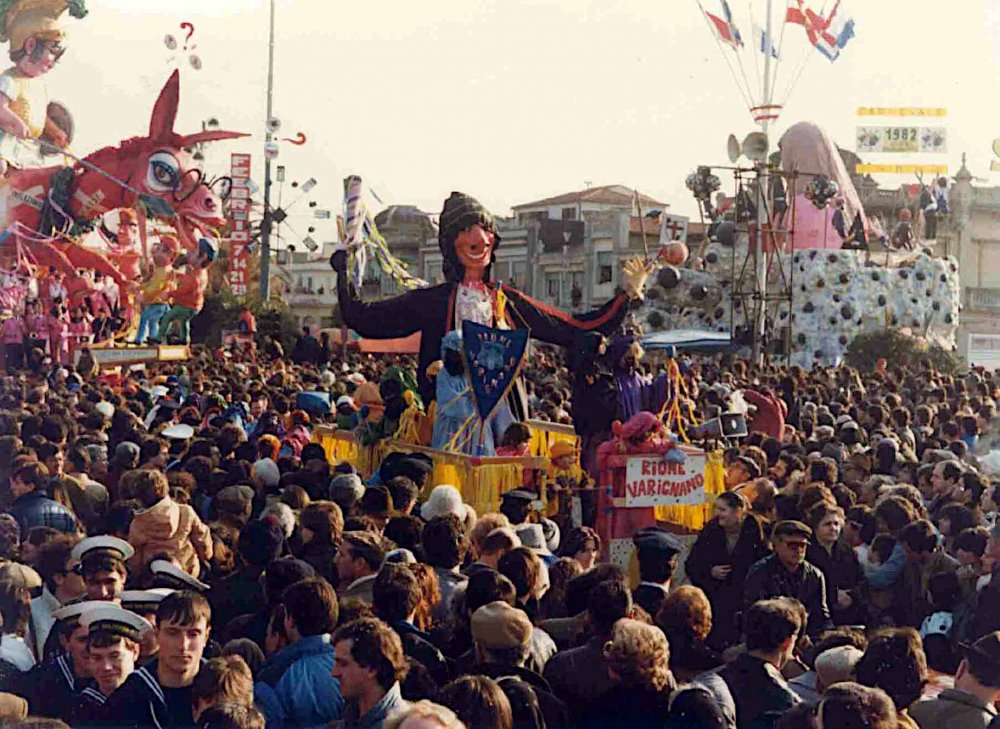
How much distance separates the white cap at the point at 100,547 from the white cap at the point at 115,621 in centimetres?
82

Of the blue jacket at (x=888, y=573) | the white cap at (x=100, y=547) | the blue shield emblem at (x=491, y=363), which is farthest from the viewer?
the blue shield emblem at (x=491, y=363)

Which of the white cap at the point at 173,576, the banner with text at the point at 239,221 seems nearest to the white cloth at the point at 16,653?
the white cap at the point at 173,576

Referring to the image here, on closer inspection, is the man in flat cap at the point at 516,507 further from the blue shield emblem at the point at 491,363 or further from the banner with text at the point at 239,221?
the banner with text at the point at 239,221

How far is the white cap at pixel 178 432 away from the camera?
36.8 feet

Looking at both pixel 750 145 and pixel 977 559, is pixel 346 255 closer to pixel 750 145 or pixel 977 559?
pixel 977 559

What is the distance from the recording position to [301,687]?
5.12 m

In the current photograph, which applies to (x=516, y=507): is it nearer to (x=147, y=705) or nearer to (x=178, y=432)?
(x=147, y=705)

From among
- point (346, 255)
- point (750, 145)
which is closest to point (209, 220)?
point (750, 145)

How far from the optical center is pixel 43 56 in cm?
3322

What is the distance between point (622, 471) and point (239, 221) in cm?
3620

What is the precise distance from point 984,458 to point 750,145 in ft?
55.8

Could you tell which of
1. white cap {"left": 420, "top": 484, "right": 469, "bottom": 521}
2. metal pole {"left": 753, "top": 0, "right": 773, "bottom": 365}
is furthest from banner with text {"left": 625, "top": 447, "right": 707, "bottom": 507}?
metal pole {"left": 753, "top": 0, "right": 773, "bottom": 365}

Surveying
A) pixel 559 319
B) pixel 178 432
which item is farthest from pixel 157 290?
pixel 178 432

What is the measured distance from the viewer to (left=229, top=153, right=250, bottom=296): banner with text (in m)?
44.4
